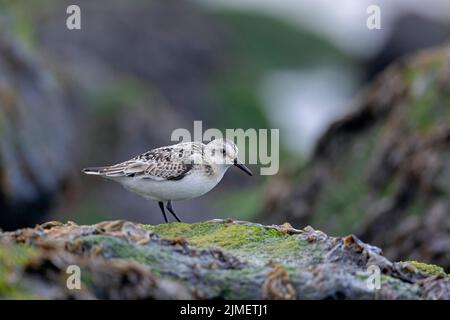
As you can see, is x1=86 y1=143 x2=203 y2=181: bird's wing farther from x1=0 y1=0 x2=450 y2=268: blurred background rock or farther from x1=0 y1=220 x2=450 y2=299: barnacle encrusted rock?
x1=0 y1=0 x2=450 y2=268: blurred background rock

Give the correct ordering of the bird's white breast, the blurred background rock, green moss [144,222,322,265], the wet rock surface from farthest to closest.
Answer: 1. the blurred background rock
2. the wet rock surface
3. the bird's white breast
4. green moss [144,222,322,265]

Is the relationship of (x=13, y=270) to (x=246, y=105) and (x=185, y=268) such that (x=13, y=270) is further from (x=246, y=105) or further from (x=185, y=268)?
(x=246, y=105)

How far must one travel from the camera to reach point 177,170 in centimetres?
1546

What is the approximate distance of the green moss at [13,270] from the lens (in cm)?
1016

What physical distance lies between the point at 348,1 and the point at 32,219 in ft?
130

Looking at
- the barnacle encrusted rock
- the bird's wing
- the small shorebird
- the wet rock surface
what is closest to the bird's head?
the small shorebird

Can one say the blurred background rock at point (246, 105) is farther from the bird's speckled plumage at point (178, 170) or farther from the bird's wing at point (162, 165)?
the bird's wing at point (162, 165)

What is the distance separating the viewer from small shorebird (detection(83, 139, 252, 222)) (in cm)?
1544

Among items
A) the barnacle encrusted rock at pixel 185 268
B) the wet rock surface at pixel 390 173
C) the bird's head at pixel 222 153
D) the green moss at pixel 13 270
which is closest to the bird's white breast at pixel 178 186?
the bird's head at pixel 222 153

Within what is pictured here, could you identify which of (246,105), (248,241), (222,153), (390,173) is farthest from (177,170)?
(246,105)

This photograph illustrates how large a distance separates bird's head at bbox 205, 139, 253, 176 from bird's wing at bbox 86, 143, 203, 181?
0.18 meters

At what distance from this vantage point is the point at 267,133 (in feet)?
152

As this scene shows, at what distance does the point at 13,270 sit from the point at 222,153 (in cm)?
609
